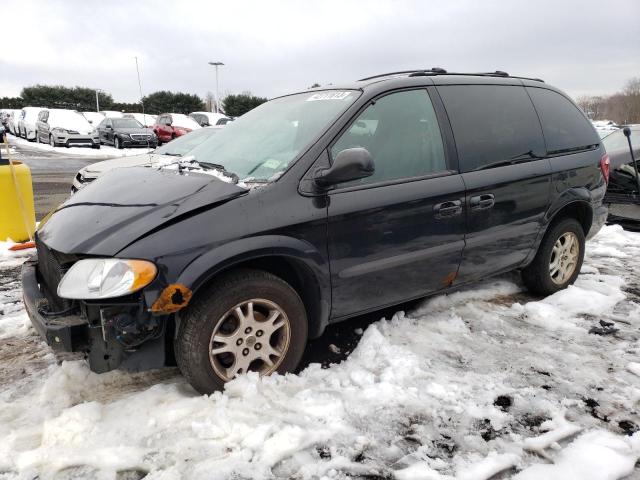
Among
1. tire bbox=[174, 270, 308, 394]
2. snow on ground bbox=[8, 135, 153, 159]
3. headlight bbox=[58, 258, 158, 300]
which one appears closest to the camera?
headlight bbox=[58, 258, 158, 300]

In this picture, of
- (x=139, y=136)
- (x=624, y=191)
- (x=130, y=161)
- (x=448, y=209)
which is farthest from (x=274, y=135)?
(x=139, y=136)

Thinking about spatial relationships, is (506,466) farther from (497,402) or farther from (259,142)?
(259,142)

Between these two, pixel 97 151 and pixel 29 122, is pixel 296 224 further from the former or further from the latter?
pixel 29 122

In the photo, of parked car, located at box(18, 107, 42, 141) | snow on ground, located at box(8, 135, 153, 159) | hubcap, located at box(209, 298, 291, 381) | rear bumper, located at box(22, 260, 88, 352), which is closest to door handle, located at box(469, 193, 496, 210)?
hubcap, located at box(209, 298, 291, 381)

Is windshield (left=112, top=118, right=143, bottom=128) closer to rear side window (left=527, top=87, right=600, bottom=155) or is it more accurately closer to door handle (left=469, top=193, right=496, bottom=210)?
rear side window (left=527, top=87, right=600, bottom=155)

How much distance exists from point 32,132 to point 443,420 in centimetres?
2868

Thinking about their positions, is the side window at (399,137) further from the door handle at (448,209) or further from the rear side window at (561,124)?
the rear side window at (561,124)

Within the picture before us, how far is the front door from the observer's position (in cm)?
296

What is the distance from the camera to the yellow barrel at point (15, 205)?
604 centimetres

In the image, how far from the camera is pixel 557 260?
4.41 meters

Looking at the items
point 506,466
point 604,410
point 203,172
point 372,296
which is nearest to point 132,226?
point 203,172

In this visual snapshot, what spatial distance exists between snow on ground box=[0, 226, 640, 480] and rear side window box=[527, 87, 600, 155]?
161cm

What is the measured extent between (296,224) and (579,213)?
10.0 ft

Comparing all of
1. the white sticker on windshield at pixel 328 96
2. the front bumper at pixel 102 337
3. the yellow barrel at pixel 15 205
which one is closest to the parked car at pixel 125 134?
the yellow barrel at pixel 15 205
